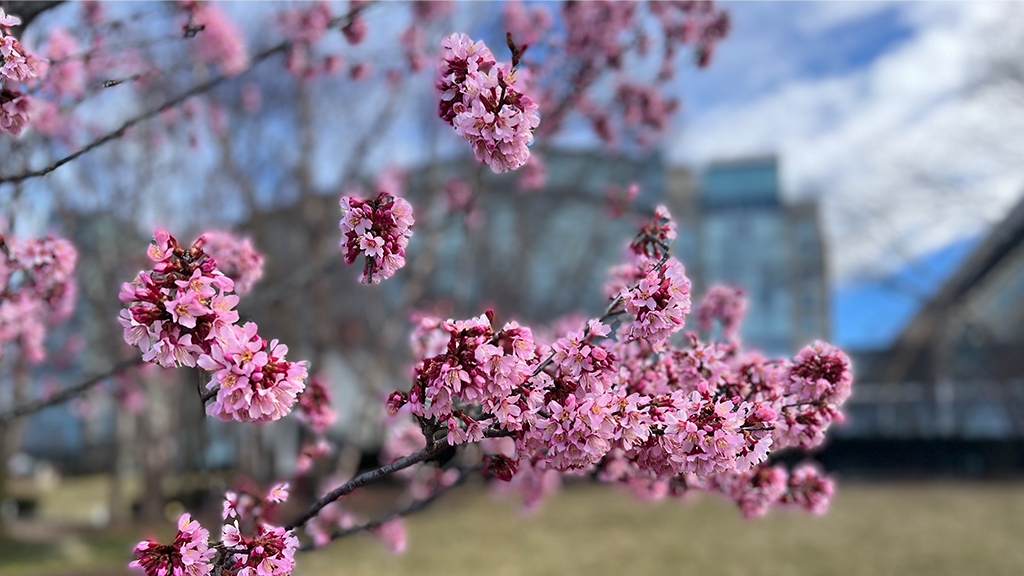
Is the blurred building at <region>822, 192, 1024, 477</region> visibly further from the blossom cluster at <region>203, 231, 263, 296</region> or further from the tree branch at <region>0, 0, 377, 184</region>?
the blossom cluster at <region>203, 231, 263, 296</region>

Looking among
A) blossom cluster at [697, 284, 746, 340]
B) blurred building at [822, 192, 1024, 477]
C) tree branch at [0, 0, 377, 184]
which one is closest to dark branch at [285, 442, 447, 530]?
tree branch at [0, 0, 377, 184]

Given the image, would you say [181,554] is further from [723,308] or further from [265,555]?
[723,308]

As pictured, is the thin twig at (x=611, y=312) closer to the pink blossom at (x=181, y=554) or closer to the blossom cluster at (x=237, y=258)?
the pink blossom at (x=181, y=554)

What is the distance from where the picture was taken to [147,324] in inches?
65.4

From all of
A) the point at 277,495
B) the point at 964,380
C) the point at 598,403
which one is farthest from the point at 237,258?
the point at 964,380

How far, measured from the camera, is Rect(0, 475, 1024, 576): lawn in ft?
27.5

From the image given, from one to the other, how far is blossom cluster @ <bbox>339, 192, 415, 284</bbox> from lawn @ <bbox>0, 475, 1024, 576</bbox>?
6.33 meters

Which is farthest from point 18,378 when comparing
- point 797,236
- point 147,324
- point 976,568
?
point 797,236

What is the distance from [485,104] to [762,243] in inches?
1859

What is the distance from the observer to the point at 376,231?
190cm

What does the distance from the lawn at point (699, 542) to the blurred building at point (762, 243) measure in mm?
31160

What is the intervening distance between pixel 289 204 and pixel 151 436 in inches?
194

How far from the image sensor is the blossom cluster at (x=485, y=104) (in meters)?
1.87

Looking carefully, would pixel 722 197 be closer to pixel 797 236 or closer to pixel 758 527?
pixel 797 236
